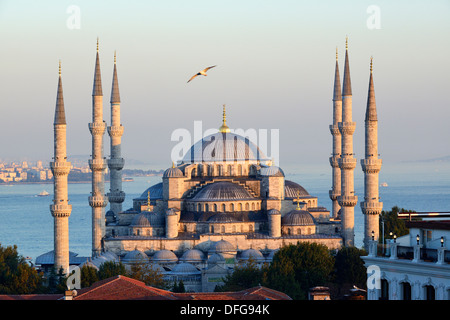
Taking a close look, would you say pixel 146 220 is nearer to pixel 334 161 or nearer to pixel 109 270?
pixel 109 270

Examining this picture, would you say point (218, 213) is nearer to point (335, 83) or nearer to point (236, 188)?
point (236, 188)

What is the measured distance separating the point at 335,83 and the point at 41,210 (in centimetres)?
10509

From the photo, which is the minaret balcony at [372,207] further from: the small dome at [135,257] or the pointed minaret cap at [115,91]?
the pointed minaret cap at [115,91]

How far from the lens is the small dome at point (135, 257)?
53.2 meters

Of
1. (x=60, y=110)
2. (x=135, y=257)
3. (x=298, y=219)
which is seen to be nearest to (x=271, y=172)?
(x=298, y=219)

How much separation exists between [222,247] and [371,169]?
24.6 ft

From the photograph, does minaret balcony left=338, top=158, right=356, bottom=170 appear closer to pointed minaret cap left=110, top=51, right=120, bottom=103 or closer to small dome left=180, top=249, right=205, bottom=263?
small dome left=180, top=249, right=205, bottom=263

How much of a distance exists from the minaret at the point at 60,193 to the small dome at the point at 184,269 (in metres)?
4.53

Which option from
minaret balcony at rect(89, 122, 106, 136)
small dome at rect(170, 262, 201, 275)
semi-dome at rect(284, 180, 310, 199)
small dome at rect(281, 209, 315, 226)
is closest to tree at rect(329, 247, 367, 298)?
small dome at rect(170, 262, 201, 275)

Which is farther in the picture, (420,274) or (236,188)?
(236,188)

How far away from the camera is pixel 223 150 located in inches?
2499

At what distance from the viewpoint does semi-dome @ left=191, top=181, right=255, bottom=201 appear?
193 ft
